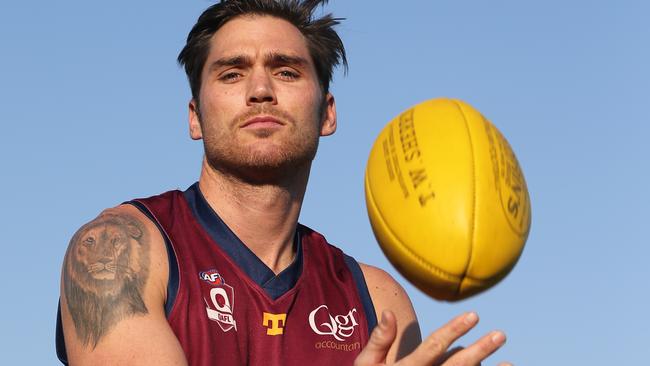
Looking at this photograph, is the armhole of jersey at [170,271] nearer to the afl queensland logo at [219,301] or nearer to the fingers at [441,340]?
the afl queensland logo at [219,301]

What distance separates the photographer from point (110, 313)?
5160 mm

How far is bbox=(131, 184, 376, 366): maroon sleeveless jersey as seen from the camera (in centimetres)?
561

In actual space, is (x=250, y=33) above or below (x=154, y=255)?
above

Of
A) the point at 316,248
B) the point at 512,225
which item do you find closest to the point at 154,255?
the point at 316,248

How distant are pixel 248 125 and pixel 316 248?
126cm

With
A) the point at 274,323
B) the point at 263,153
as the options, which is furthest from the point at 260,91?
the point at 274,323

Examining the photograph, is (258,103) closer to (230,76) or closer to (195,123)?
(230,76)

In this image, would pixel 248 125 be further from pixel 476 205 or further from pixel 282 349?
pixel 476 205

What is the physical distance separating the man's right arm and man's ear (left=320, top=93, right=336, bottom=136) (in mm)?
1581

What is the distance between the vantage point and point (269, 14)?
6738 millimetres

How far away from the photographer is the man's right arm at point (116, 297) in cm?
508

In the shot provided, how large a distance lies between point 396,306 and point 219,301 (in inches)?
52.5

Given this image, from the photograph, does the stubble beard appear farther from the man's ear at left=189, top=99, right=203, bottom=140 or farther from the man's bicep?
the man's bicep

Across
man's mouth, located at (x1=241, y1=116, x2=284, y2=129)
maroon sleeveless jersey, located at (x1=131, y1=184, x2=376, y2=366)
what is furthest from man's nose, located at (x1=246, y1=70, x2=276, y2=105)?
maroon sleeveless jersey, located at (x1=131, y1=184, x2=376, y2=366)
